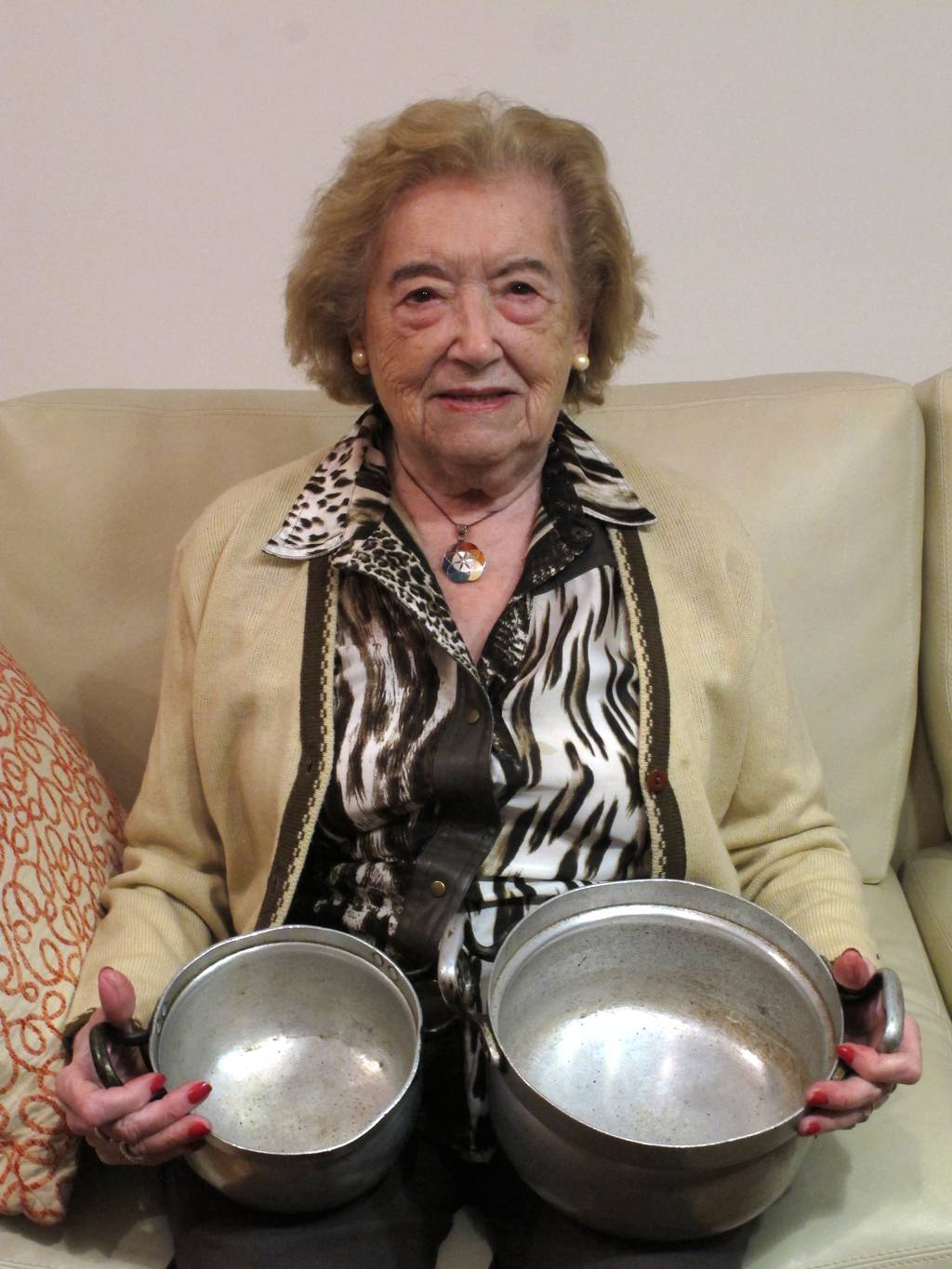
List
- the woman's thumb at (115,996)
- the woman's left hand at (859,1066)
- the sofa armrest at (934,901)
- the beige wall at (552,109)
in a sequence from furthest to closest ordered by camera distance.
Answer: the beige wall at (552,109) → the sofa armrest at (934,901) → the woman's thumb at (115,996) → the woman's left hand at (859,1066)

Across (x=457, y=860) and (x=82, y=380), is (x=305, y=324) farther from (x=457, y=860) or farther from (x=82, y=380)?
(x=82, y=380)

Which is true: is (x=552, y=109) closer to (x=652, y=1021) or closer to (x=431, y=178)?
(x=431, y=178)

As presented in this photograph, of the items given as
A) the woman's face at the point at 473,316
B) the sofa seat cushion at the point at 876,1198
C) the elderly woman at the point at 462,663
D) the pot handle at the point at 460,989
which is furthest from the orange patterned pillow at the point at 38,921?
the sofa seat cushion at the point at 876,1198

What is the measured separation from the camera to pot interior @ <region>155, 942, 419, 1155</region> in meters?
0.99

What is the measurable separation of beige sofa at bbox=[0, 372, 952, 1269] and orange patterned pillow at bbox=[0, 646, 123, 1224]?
0.22m

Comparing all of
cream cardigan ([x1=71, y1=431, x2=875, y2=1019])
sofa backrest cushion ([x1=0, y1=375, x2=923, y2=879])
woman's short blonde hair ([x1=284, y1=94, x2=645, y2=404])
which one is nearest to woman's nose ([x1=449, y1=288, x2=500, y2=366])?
woman's short blonde hair ([x1=284, y1=94, x2=645, y2=404])

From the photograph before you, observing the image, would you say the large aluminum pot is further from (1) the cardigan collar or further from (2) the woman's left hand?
(1) the cardigan collar

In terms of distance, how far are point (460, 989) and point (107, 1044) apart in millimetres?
273

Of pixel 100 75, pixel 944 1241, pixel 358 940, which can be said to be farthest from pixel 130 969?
pixel 100 75

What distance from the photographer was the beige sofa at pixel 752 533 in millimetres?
1367

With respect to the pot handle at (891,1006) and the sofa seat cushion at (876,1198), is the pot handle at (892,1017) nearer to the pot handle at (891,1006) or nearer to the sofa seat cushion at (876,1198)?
the pot handle at (891,1006)

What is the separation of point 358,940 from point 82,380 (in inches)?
52.1

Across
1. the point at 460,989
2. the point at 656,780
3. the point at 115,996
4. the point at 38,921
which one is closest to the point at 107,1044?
the point at 115,996

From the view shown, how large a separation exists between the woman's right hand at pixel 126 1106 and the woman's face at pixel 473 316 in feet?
1.87
